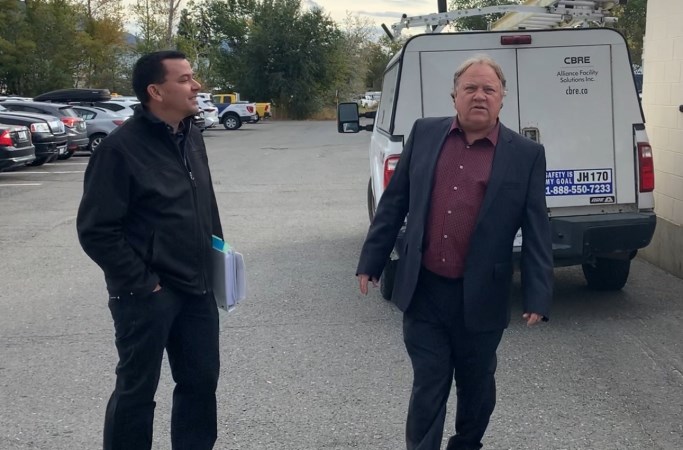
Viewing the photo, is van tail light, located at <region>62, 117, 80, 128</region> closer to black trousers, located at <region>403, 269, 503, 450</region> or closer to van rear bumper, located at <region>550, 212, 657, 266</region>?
van rear bumper, located at <region>550, 212, 657, 266</region>

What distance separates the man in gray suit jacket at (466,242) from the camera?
370 cm

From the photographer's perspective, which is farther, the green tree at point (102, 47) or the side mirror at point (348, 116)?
the green tree at point (102, 47)

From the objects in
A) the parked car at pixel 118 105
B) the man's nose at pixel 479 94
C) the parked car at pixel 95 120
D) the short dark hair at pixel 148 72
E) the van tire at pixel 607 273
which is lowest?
the van tire at pixel 607 273

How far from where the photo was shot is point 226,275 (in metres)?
3.81

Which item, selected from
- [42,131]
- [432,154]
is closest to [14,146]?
[42,131]

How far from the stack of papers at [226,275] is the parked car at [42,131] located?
17.6 metres

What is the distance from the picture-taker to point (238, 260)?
12.8 feet

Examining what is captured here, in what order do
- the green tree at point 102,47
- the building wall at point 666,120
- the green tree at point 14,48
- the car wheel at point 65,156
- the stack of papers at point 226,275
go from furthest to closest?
the green tree at point 102,47, the green tree at point 14,48, the car wheel at point 65,156, the building wall at point 666,120, the stack of papers at point 226,275

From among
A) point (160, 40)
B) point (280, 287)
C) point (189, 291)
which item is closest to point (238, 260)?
point (189, 291)

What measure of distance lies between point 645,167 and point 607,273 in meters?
1.23

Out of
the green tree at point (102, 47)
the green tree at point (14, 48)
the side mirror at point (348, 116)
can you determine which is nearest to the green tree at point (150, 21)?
the green tree at point (102, 47)

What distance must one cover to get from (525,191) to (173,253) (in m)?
1.41

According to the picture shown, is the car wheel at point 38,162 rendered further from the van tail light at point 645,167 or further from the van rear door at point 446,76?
the van tail light at point 645,167

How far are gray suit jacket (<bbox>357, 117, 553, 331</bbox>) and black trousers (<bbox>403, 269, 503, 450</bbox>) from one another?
0.07 meters
